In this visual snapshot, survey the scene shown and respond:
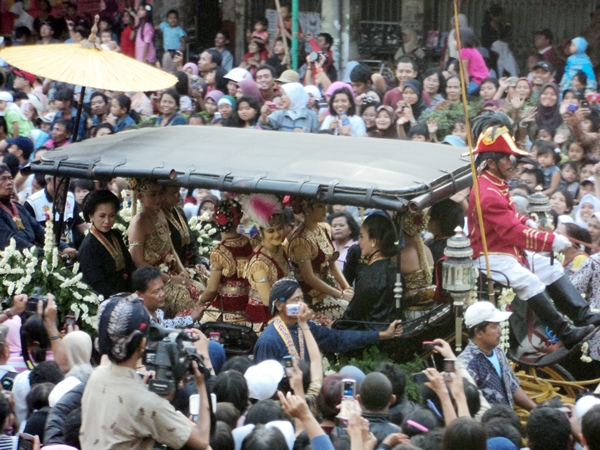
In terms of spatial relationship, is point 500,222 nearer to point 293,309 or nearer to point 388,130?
point 293,309

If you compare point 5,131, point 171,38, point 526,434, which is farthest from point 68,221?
point 171,38

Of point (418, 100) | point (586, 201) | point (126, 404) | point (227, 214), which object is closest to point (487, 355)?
point (227, 214)

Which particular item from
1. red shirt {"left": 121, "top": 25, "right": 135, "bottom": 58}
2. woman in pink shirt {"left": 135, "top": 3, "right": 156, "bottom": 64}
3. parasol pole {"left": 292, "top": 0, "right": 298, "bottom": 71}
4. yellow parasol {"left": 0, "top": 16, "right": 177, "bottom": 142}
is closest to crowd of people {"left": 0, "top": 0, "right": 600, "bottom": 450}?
parasol pole {"left": 292, "top": 0, "right": 298, "bottom": 71}

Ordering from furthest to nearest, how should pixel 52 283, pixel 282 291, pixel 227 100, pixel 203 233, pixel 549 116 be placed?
pixel 227 100 → pixel 549 116 → pixel 203 233 → pixel 52 283 → pixel 282 291

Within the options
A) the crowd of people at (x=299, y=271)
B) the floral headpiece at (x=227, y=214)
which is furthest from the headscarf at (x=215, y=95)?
the floral headpiece at (x=227, y=214)

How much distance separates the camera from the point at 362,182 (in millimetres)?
7520

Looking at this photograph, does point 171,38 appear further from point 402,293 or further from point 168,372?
point 168,372

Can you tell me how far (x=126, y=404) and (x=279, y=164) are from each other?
326 centimetres

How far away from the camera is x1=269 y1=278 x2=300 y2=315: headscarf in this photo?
24.1 ft

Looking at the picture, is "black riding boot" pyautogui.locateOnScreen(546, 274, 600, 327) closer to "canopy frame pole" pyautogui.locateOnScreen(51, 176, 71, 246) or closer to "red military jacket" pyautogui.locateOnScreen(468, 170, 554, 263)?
"red military jacket" pyautogui.locateOnScreen(468, 170, 554, 263)

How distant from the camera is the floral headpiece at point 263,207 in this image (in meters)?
8.17

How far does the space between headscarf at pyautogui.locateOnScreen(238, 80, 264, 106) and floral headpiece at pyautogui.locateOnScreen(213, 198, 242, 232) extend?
5361 millimetres

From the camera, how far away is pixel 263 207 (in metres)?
8.20

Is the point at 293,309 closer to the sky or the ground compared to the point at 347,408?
closer to the ground
